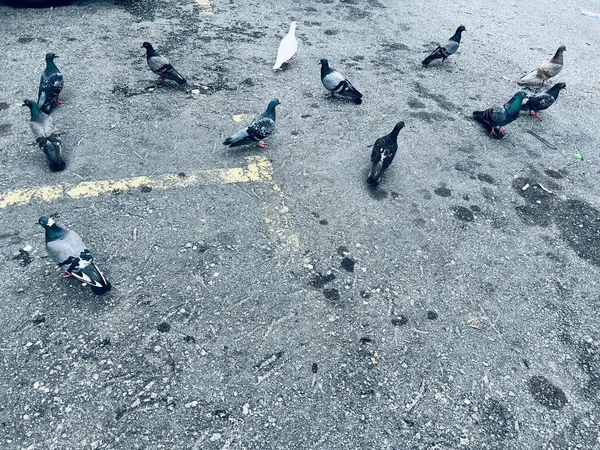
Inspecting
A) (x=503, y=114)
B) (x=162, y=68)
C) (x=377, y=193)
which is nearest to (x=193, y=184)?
(x=377, y=193)

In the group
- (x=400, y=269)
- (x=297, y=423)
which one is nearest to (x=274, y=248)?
(x=400, y=269)

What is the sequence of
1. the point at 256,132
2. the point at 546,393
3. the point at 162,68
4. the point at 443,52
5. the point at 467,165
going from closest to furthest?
the point at 546,393, the point at 256,132, the point at 467,165, the point at 162,68, the point at 443,52

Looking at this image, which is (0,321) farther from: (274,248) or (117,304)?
(274,248)

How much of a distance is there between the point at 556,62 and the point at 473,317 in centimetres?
582

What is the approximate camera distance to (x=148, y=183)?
197 inches

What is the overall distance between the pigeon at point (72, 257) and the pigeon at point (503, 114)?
5.60 meters

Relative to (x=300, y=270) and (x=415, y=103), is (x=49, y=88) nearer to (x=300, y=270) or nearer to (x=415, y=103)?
(x=300, y=270)

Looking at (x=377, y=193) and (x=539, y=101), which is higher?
(x=539, y=101)

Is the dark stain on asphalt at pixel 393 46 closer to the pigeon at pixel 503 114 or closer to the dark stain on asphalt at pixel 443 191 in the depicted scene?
the pigeon at pixel 503 114

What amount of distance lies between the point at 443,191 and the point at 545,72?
156 inches

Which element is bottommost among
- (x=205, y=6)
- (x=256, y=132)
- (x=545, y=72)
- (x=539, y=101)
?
(x=256, y=132)

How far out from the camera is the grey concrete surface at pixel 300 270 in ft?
10.7

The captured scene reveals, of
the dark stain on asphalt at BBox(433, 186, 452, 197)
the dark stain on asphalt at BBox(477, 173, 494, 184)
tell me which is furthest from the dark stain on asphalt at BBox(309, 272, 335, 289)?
the dark stain on asphalt at BBox(477, 173, 494, 184)

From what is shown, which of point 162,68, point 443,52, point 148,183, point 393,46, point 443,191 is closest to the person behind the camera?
point 148,183
